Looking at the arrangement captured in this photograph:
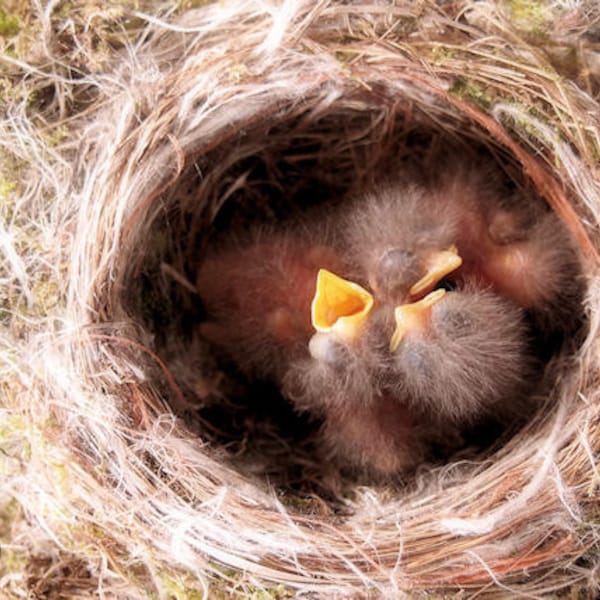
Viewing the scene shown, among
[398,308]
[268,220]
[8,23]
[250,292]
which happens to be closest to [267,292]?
[250,292]

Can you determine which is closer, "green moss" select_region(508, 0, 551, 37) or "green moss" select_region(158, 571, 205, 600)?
"green moss" select_region(158, 571, 205, 600)

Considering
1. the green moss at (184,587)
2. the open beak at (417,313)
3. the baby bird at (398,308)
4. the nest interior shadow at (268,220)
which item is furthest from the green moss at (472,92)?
the green moss at (184,587)

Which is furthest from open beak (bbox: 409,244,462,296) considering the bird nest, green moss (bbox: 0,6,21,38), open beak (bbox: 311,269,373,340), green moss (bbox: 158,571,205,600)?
green moss (bbox: 0,6,21,38)

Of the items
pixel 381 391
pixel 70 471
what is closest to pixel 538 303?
pixel 381 391

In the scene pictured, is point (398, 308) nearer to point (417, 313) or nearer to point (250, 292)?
point (417, 313)

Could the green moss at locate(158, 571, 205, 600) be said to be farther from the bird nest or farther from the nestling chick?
the nestling chick

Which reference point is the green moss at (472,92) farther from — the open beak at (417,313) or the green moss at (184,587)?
the green moss at (184,587)

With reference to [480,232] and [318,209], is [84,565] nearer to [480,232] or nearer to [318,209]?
[318,209]
